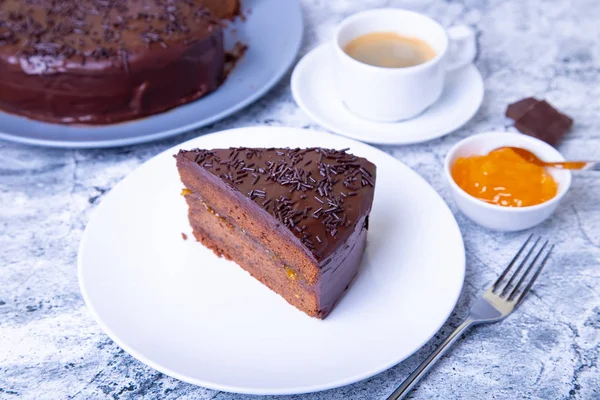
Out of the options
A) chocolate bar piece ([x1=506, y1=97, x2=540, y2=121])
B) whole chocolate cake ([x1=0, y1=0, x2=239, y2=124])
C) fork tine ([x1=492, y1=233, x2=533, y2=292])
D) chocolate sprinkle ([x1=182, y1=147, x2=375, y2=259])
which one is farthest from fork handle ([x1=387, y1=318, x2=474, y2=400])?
whole chocolate cake ([x1=0, y1=0, x2=239, y2=124])

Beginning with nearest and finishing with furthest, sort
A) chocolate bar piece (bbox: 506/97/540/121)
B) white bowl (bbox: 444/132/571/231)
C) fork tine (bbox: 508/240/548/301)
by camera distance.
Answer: fork tine (bbox: 508/240/548/301) → white bowl (bbox: 444/132/571/231) → chocolate bar piece (bbox: 506/97/540/121)

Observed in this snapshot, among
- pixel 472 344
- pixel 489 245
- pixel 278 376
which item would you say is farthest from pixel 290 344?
pixel 489 245

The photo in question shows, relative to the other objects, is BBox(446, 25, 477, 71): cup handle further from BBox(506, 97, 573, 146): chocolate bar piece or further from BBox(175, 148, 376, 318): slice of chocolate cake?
BBox(175, 148, 376, 318): slice of chocolate cake

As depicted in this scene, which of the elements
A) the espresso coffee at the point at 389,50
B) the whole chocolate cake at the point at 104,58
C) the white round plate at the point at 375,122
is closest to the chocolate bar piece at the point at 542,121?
the white round plate at the point at 375,122

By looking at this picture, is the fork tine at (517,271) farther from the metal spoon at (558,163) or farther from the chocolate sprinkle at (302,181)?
the chocolate sprinkle at (302,181)

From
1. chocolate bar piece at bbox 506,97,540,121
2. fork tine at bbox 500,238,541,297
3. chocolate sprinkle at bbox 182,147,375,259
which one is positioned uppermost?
chocolate sprinkle at bbox 182,147,375,259

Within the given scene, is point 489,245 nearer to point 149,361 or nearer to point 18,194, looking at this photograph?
point 149,361

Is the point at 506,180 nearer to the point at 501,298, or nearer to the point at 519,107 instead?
the point at 501,298
